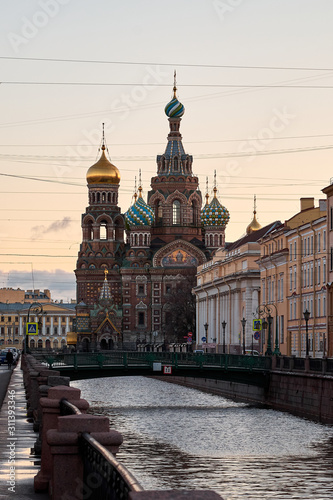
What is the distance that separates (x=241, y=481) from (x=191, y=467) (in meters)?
3.01

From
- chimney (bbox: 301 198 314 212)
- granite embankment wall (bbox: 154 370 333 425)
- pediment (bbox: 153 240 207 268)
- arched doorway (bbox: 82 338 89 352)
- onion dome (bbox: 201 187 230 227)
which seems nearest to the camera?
granite embankment wall (bbox: 154 370 333 425)

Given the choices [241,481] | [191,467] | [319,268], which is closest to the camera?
[241,481]

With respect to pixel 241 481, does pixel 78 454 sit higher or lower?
higher

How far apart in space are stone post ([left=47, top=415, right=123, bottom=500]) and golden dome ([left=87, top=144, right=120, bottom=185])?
143945 mm

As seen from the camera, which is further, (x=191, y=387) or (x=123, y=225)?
(x=123, y=225)

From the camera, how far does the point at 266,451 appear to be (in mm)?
30234

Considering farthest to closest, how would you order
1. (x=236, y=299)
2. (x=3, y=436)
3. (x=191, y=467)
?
(x=236, y=299) → (x=191, y=467) → (x=3, y=436)

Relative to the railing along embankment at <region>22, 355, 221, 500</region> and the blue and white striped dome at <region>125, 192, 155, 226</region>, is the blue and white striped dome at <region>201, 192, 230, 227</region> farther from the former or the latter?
the railing along embankment at <region>22, 355, 221, 500</region>

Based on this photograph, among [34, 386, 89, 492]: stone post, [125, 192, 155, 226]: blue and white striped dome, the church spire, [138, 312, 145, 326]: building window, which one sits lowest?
[34, 386, 89, 492]: stone post

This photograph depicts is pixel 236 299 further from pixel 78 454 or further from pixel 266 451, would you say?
pixel 78 454

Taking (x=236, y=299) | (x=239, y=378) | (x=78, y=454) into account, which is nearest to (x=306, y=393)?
(x=239, y=378)

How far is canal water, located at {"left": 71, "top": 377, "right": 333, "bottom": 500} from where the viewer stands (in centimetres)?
2334

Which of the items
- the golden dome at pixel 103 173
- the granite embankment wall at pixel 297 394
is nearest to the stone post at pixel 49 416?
the granite embankment wall at pixel 297 394

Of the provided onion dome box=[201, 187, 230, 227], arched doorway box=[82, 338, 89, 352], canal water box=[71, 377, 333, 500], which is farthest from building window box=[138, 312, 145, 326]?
canal water box=[71, 377, 333, 500]
